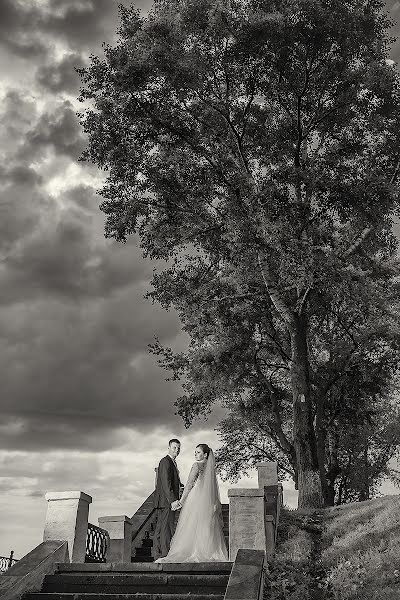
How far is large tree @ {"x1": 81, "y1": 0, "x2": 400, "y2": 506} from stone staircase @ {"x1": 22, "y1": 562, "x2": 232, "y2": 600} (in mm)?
9831

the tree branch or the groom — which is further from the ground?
the tree branch

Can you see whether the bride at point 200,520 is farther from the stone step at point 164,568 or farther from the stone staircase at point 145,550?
the stone staircase at point 145,550

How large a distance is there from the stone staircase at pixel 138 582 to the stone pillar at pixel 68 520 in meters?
0.99

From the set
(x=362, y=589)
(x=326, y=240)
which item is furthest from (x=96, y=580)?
(x=326, y=240)

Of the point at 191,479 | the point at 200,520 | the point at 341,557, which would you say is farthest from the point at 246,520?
the point at 341,557

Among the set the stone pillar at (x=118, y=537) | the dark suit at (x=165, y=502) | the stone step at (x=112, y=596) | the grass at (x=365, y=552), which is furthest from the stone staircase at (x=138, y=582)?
the stone pillar at (x=118, y=537)

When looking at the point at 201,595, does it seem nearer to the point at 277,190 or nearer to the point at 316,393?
the point at 277,190

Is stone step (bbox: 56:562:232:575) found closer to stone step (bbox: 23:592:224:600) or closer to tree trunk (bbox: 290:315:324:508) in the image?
stone step (bbox: 23:592:224:600)

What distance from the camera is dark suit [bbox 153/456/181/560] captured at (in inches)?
463

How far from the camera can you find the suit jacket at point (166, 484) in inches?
468

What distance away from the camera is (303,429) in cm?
2020

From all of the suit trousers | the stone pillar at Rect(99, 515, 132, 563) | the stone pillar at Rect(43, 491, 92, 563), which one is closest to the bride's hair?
the suit trousers

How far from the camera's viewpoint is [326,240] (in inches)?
794

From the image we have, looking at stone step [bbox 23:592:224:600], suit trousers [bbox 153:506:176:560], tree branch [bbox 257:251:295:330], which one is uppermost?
tree branch [bbox 257:251:295:330]
